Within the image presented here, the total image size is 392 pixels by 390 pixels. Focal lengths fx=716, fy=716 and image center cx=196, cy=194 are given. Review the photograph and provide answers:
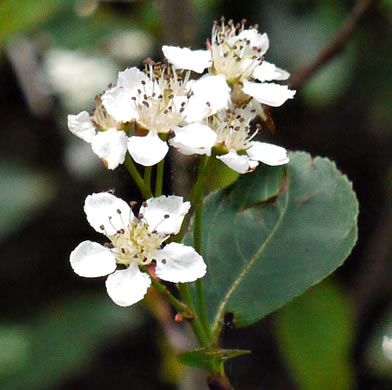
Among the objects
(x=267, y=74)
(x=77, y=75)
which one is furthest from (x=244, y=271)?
(x=77, y=75)

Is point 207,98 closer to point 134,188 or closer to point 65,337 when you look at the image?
point 134,188

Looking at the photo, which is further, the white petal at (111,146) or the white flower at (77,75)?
the white flower at (77,75)

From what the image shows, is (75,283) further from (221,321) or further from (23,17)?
(221,321)

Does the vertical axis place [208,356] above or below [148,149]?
below

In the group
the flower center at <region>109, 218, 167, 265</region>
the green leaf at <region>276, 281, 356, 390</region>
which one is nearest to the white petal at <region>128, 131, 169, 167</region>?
the flower center at <region>109, 218, 167, 265</region>

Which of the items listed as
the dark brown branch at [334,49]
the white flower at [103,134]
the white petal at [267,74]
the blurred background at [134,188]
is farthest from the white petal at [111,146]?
the dark brown branch at [334,49]

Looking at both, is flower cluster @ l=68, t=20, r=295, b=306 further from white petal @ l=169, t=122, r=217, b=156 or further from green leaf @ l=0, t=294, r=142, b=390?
green leaf @ l=0, t=294, r=142, b=390

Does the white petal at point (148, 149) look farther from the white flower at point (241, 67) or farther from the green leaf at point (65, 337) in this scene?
the green leaf at point (65, 337)
